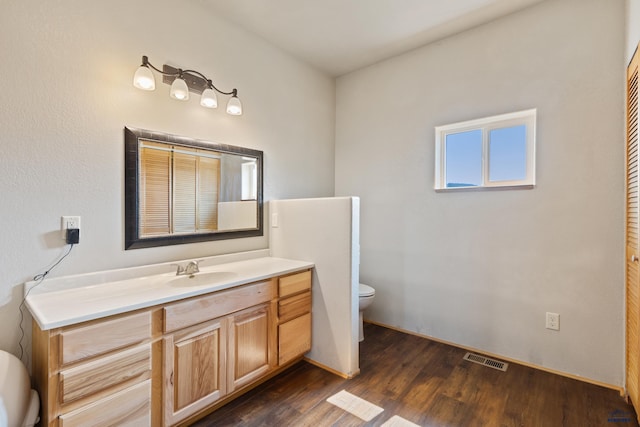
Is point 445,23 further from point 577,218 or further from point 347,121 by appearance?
point 577,218

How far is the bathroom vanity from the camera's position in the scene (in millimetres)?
1231

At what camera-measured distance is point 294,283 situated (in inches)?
85.8

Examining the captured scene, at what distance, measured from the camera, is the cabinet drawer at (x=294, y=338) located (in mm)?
2094

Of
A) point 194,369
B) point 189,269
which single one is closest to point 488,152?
point 189,269

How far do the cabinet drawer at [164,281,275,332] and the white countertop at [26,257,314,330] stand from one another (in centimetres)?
5

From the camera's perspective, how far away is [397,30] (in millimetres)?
2523

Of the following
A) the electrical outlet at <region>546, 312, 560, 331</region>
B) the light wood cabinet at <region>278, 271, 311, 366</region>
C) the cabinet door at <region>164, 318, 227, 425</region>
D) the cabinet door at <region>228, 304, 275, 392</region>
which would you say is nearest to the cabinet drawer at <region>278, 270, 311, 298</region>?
the light wood cabinet at <region>278, 271, 311, 366</region>

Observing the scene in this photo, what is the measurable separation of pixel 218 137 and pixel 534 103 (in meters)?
2.39

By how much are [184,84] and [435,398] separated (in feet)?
8.57

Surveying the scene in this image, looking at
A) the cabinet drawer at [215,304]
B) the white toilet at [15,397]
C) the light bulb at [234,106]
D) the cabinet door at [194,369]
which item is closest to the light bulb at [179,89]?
the light bulb at [234,106]

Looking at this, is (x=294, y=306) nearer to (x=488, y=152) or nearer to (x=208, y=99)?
(x=208, y=99)

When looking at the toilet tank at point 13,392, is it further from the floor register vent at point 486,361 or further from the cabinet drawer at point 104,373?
the floor register vent at point 486,361

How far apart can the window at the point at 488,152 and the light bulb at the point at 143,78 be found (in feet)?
7.43

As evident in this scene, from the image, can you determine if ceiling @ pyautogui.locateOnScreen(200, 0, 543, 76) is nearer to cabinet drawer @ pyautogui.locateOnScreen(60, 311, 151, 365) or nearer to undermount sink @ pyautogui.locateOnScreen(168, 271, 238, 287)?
undermount sink @ pyautogui.locateOnScreen(168, 271, 238, 287)
